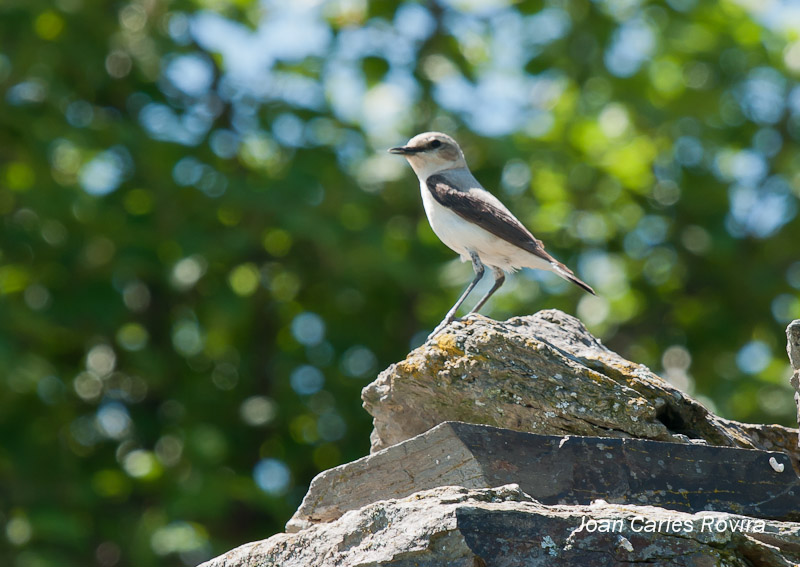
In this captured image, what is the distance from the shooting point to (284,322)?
17047mm

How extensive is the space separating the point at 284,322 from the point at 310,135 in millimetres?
3282

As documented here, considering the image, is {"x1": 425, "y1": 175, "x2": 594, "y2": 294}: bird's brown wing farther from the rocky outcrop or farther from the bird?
the rocky outcrop

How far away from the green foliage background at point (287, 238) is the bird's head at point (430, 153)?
3947 mm

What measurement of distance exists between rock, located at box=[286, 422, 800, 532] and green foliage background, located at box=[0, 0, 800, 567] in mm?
8735

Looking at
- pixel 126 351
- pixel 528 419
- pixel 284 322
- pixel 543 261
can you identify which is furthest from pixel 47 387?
pixel 528 419

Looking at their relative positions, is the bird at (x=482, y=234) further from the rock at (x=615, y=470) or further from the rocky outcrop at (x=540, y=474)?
the rock at (x=615, y=470)

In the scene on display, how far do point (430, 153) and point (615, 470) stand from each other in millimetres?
5489

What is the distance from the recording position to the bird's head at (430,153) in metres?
9.87

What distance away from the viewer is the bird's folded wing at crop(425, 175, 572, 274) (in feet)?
28.1

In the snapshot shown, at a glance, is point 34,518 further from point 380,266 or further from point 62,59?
point 62,59

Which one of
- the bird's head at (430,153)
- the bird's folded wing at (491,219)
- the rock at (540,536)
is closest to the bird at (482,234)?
the bird's folded wing at (491,219)

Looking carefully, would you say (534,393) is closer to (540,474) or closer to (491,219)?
(540,474)

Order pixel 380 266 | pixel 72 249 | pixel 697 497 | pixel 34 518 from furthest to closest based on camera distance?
1. pixel 72 249
2. pixel 380 266
3. pixel 34 518
4. pixel 697 497

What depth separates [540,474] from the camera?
195 inches
